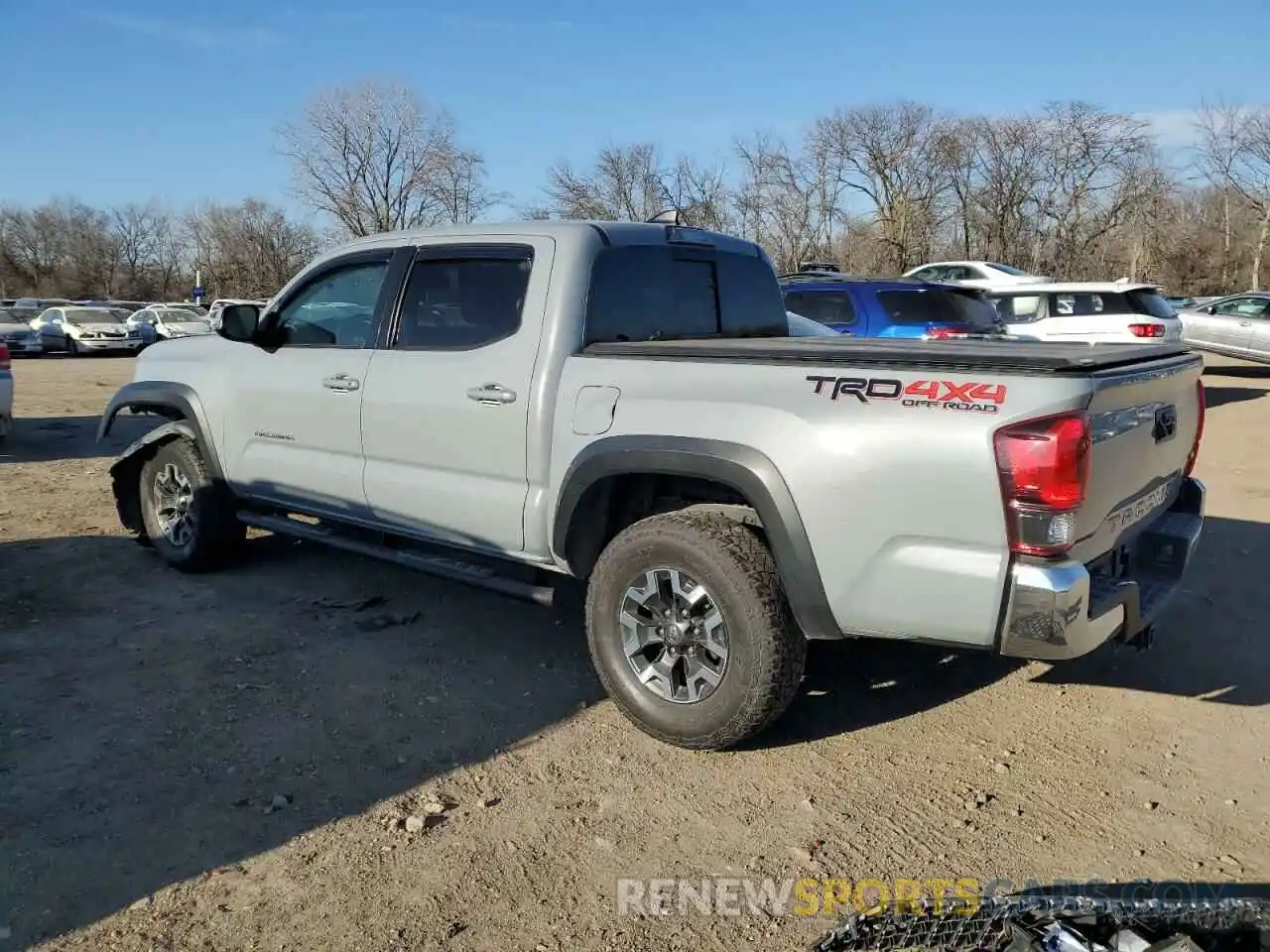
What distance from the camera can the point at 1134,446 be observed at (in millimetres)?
3336

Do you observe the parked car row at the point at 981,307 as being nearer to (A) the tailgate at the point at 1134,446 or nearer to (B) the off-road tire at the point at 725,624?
(A) the tailgate at the point at 1134,446

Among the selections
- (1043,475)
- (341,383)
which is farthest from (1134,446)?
(341,383)

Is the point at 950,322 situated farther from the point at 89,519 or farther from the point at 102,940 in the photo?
the point at 102,940

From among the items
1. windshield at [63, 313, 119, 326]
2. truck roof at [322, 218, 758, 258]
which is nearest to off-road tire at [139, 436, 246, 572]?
truck roof at [322, 218, 758, 258]

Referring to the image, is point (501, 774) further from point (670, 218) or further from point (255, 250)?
point (255, 250)


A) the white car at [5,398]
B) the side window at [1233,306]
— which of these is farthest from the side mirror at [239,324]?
the side window at [1233,306]

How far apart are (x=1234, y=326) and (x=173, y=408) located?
19.4 meters

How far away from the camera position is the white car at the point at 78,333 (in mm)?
27891

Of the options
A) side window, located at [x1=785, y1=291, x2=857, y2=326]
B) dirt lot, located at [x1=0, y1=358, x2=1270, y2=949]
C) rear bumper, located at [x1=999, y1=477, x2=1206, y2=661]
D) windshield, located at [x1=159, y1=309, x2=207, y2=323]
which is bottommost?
dirt lot, located at [x1=0, y1=358, x2=1270, y2=949]

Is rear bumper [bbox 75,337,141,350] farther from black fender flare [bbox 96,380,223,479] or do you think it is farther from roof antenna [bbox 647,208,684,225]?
roof antenna [bbox 647,208,684,225]

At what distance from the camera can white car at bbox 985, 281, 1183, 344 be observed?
13.7 meters

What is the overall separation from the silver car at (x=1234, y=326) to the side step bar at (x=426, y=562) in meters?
18.0

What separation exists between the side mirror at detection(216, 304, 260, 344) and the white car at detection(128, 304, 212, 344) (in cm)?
2559

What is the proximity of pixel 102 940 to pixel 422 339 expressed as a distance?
272cm
